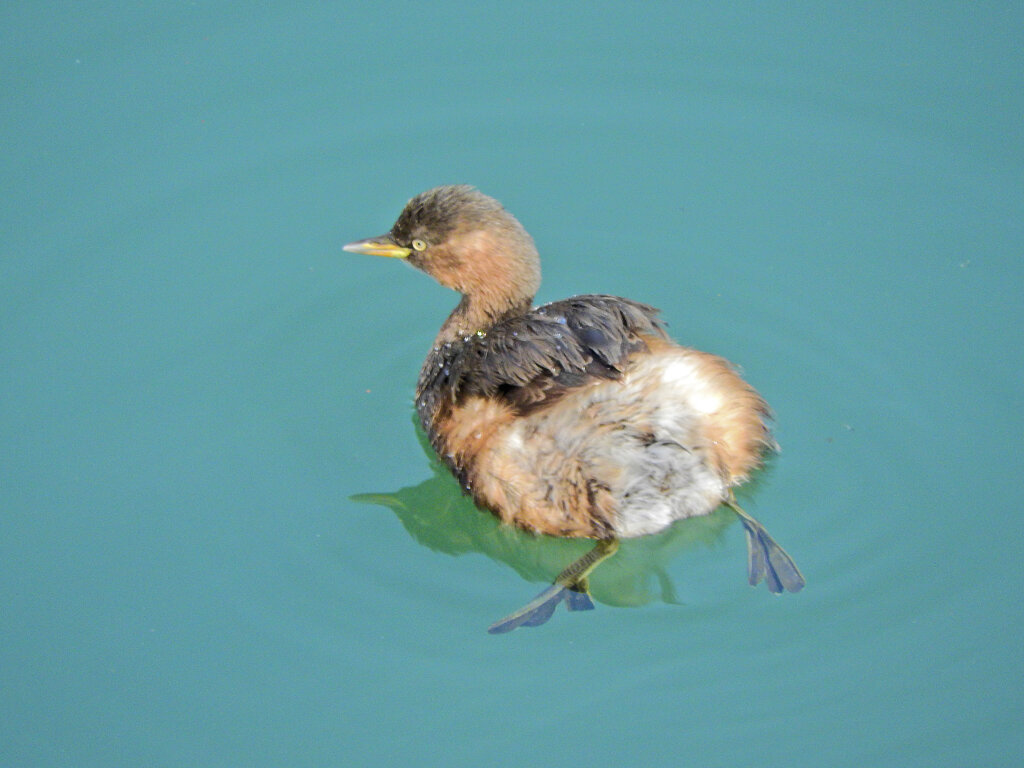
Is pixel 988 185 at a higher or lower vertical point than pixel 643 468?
higher

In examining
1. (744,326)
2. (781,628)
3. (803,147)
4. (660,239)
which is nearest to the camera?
(781,628)

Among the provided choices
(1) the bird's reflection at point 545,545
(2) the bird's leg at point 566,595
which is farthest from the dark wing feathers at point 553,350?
(2) the bird's leg at point 566,595

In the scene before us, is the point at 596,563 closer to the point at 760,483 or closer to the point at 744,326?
the point at 760,483

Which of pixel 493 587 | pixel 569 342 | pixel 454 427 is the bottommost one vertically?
pixel 493 587

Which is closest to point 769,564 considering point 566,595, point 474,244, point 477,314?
point 566,595

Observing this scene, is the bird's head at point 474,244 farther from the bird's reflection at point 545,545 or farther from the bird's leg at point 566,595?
the bird's leg at point 566,595

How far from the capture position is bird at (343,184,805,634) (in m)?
4.20

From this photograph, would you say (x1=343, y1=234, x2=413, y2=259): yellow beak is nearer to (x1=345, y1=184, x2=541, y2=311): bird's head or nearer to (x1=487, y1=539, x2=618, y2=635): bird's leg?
(x1=345, y1=184, x2=541, y2=311): bird's head

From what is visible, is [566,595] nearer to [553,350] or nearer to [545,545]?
[545,545]

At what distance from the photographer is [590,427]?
4188 mm

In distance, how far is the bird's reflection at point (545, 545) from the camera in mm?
4305

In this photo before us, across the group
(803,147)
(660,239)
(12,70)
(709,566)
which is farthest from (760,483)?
(12,70)

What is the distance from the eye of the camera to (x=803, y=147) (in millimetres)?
5984

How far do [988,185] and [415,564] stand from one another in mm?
3366
